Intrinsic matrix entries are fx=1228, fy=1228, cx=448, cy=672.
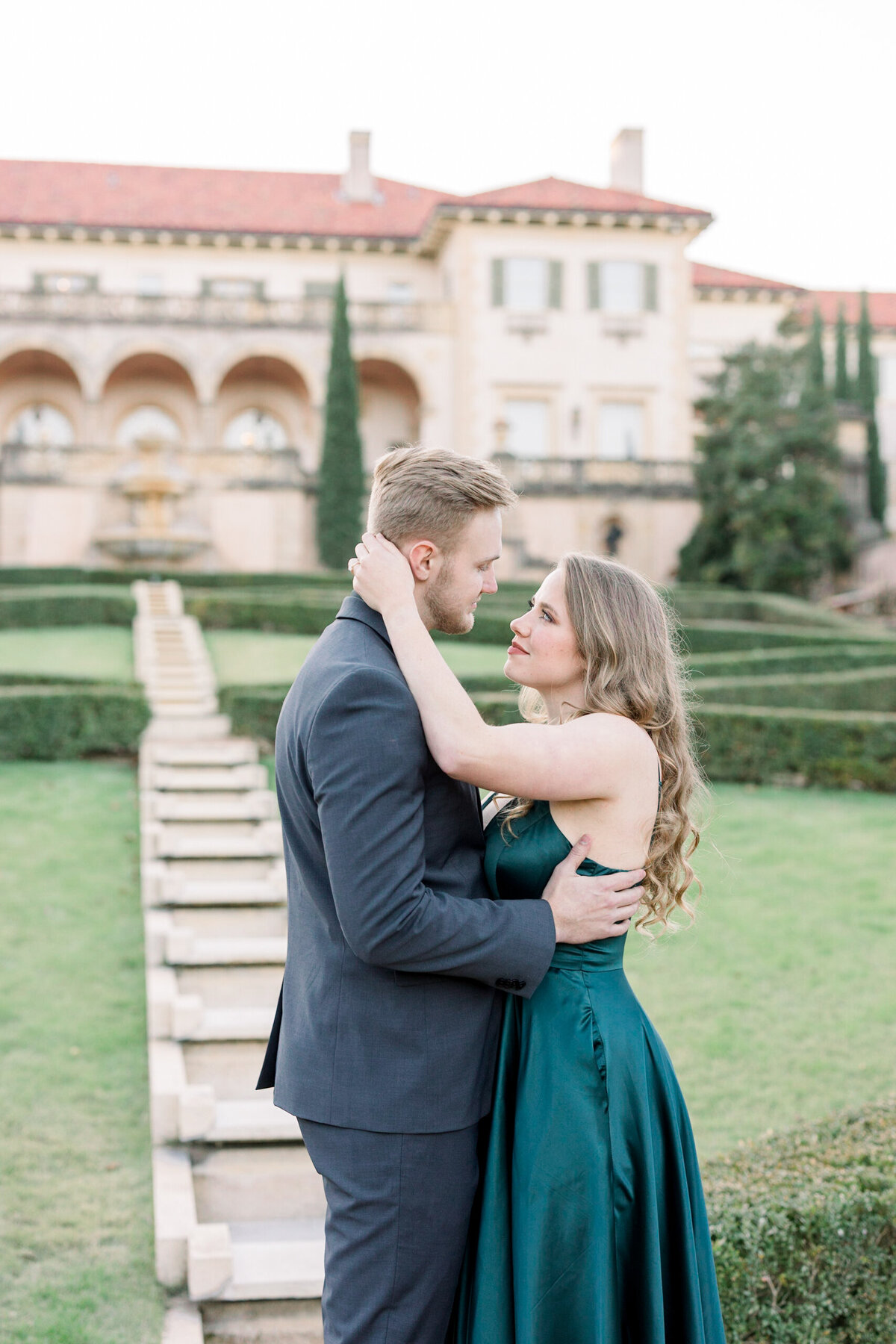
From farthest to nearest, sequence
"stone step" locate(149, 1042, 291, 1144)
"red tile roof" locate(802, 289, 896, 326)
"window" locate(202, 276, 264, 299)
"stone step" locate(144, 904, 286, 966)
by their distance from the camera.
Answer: "red tile roof" locate(802, 289, 896, 326), "window" locate(202, 276, 264, 299), "stone step" locate(144, 904, 286, 966), "stone step" locate(149, 1042, 291, 1144)

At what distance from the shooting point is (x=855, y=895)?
8102 millimetres

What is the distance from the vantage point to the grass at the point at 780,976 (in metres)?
5.55

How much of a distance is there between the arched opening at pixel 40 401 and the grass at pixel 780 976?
29530 millimetres

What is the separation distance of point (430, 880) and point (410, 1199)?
0.61 meters

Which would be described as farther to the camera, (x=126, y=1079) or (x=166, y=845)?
(x=166, y=845)

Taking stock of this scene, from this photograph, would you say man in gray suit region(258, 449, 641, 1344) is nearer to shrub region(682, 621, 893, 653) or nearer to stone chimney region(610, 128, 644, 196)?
shrub region(682, 621, 893, 653)

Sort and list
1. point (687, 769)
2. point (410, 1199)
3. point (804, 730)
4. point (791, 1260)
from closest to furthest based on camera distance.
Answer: point (410, 1199), point (687, 769), point (791, 1260), point (804, 730)

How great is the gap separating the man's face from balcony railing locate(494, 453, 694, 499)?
29706mm

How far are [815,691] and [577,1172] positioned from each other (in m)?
10.9

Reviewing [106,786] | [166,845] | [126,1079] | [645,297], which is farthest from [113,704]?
[645,297]

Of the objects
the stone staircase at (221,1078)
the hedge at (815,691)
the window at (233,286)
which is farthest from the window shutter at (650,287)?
the stone staircase at (221,1078)

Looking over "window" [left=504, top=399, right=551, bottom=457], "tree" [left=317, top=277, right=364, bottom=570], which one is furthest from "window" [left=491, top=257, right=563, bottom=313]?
"tree" [left=317, top=277, right=364, bottom=570]

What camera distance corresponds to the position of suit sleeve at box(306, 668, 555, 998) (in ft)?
7.32

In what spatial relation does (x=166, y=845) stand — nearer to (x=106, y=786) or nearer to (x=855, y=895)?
(x=106, y=786)
